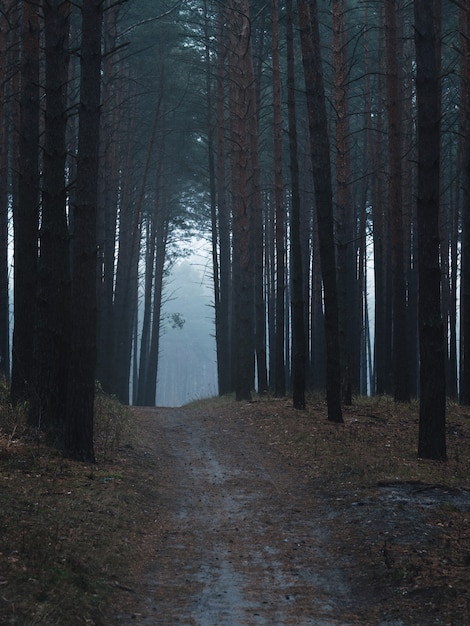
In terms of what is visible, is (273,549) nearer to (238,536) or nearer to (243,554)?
(243,554)

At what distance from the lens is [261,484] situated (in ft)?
37.5

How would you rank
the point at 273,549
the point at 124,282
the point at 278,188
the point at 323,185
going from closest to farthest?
1. the point at 273,549
2. the point at 323,185
3. the point at 278,188
4. the point at 124,282

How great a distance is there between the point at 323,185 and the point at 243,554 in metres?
9.38

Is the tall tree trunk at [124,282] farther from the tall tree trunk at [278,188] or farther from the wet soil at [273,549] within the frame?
the wet soil at [273,549]

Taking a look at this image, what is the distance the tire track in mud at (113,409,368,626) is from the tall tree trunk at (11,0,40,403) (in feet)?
11.6

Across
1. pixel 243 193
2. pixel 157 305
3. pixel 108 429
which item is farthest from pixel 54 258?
pixel 157 305

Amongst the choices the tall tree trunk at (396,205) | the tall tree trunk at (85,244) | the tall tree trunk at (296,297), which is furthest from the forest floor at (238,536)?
the tall tree trunk at (396,205)

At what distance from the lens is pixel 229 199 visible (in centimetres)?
3800

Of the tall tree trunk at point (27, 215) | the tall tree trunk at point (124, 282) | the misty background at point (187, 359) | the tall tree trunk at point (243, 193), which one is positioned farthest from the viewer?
the misty background at point (187, 359)

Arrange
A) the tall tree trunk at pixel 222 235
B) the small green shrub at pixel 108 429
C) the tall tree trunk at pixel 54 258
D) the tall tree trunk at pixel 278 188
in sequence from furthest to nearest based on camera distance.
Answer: the tall tree trunk at pixel 222 235
the tall tree trunk at pixel 278 188
the small green shrub at pixel 108 429
the tall tree trunk at pixel 54 258

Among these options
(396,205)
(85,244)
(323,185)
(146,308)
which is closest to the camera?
(85,244)

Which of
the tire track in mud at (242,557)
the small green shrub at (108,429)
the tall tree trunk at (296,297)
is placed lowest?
the tire track in mud at (242,557)

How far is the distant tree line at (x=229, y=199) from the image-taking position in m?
11.8

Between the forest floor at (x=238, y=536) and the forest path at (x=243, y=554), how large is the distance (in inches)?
0.8
